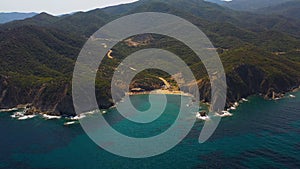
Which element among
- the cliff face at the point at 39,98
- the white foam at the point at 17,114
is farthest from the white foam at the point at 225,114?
the white foam at the point at 17,114

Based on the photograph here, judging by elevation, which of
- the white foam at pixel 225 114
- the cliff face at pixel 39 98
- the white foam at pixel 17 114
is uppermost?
the cliff face at pixel 39 98

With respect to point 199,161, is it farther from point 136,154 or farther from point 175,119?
point 175,119

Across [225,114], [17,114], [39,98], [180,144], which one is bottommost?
[17,114]

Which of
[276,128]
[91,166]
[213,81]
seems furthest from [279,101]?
[91,166]

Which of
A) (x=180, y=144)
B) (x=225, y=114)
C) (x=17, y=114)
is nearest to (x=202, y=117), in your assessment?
(x=225, y=114)

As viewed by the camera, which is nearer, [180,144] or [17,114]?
[180,144]

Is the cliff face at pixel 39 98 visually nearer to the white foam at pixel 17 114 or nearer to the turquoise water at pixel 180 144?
the white foam at pixel 17 114

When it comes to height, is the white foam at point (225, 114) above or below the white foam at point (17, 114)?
above

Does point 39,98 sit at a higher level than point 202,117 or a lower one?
higher

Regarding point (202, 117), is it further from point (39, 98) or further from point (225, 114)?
point (39, 98)
